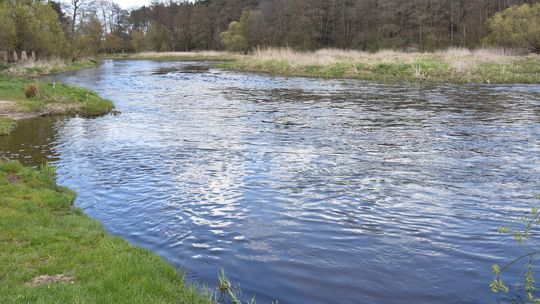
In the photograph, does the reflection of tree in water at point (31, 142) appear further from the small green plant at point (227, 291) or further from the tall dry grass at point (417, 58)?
the tall dry grass at point (417, 58)

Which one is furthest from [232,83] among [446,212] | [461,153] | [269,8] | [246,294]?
[269,8]

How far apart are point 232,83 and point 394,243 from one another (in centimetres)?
3061

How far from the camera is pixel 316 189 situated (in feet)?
37.1

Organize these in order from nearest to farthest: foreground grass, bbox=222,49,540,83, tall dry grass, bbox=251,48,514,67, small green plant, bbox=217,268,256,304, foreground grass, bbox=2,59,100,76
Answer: small green plant, bbox=217,268,256,304 < foreground grass, bbox=222,49,540,83 < tall dry grass, bbox=251,48,514,67 < foreground grass, bbox=2,59,100,76

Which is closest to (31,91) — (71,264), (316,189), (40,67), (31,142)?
(31,142)

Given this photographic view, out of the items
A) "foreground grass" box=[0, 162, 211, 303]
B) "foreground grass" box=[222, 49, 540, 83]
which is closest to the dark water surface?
"foreground grass" box=[0, 162, 211, 303]

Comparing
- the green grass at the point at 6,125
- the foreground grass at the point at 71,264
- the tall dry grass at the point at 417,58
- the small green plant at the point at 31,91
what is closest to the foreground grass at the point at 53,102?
the small green plant at the point at 31,91

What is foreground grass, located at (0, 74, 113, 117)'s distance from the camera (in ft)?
74.1

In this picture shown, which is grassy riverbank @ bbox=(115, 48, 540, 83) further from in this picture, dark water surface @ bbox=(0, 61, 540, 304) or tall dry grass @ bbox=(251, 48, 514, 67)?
dark water surface @ bbox=(0, 61, 540, 304)

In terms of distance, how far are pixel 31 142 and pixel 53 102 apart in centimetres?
797

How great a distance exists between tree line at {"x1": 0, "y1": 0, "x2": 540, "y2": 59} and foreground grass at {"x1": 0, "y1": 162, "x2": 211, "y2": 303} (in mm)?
41063

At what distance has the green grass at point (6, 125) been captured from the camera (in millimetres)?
17925

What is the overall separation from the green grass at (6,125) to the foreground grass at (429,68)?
26488 millimetres

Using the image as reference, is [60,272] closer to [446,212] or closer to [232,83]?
[446,212]
